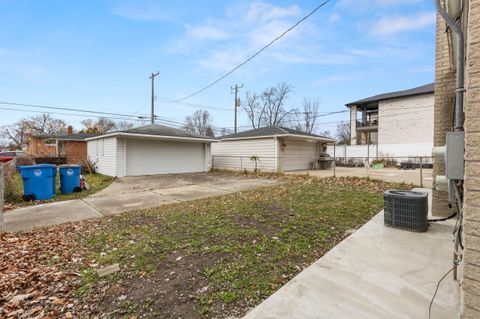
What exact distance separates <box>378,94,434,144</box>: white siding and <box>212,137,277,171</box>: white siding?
16.7 metres

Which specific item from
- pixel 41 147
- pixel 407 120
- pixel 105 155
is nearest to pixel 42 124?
pixel 41 147

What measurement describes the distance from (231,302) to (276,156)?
540 inches

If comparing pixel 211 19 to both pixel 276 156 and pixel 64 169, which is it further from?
pixel 276 156

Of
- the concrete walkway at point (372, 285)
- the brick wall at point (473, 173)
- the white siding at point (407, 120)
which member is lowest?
the concrete walkway at point (372, 285)

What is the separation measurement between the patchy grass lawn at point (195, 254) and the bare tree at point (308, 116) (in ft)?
115

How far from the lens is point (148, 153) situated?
14062mm

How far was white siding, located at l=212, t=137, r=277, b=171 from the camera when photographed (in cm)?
1589

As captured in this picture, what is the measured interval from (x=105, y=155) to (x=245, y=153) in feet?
28.9

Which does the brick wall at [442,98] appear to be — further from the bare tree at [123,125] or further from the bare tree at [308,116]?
the bare tree at [123,125]


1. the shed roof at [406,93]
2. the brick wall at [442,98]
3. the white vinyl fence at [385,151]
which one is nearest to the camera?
the brick wall at [442,98]

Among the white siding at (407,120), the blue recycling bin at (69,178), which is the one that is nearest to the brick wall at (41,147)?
the blue recycling bin at (69,178)

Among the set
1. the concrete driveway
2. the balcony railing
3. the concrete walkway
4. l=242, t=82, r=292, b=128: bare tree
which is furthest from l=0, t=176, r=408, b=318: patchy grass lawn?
l=242, t=82, r=292, b=128: bare tree

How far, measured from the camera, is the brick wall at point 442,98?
452 cm

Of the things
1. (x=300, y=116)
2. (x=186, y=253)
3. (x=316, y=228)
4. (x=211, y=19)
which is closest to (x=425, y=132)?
(x=300, y=116)
